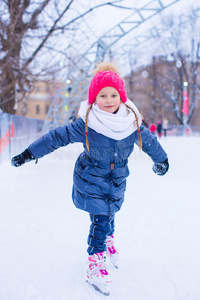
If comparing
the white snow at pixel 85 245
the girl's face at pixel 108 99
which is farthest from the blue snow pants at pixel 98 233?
the girl's face at pixel 108 99

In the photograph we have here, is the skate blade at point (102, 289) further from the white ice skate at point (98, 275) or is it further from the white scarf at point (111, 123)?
the white scarf at point (111, 123)

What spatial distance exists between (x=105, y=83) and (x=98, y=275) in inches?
47.5

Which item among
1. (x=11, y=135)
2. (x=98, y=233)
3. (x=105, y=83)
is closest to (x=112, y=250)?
(x=98, y=233)

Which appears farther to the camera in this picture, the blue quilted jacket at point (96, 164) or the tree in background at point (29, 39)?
the tree in background at point (29, 39)

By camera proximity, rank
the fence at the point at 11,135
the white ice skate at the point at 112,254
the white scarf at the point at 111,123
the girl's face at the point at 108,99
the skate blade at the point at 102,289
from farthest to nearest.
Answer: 1. the fence at the point at 11,135
2. the white ice skate at the point at 112,254
3. the girl's face at the point at 108,99
4. the white scarf at the point at 111,123
5. the skate blade at the point at 102,289

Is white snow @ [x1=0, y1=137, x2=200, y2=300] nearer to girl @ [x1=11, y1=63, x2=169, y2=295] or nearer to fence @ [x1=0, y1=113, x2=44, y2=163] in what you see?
girl @ [x1=11, y1=63, x2=169, y2=295]

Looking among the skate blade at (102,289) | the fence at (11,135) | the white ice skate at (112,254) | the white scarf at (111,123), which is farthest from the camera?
the fence at (11,135)

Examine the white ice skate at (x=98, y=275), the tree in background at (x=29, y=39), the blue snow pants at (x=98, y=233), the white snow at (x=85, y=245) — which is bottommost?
the white snow at (x=85, y=245)

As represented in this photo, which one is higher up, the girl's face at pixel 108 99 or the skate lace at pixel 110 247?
the girl's face at pixel 108 99

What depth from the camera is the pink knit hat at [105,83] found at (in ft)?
6.10

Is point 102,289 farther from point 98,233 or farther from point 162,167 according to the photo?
point 162,167

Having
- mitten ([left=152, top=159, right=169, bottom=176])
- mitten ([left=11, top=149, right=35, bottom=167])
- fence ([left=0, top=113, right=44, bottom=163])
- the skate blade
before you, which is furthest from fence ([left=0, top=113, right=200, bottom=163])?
the skate blade

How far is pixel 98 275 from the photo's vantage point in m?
1.72

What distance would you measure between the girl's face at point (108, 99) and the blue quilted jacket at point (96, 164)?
0.18m
